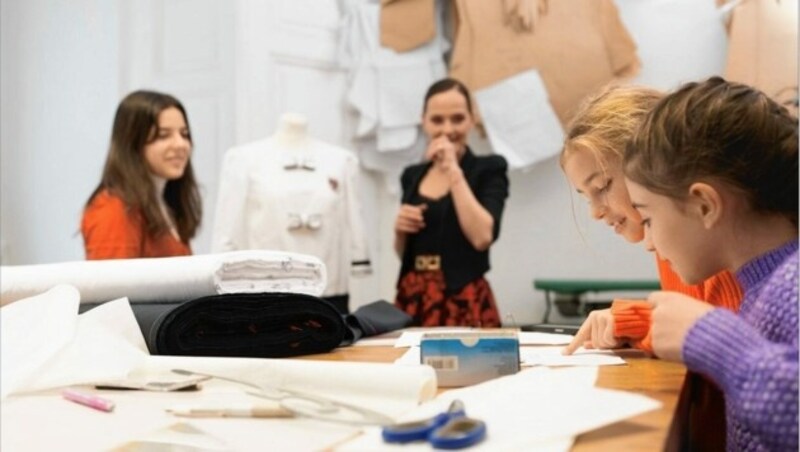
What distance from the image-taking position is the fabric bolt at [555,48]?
86.4 inches

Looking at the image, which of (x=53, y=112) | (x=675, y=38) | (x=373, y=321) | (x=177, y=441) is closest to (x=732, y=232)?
(x=177, y=441)

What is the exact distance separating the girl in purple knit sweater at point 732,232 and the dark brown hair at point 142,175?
0.97 meters

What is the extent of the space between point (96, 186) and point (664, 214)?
40.1 inches

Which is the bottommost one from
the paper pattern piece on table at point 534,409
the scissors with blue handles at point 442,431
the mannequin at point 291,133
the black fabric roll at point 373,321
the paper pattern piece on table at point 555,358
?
the black fabric roll at point 373,321

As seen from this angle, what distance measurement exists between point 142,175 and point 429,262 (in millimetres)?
560

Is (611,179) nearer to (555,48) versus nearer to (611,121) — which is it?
(611,121)

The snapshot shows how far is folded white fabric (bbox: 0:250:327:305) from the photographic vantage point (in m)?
0.81

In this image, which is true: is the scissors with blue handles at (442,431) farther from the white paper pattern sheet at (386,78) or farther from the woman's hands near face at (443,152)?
the white paper pattern sheet at (386,78)

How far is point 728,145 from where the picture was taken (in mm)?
562

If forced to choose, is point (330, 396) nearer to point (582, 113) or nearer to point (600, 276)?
point (582, 113)

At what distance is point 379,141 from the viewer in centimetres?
244

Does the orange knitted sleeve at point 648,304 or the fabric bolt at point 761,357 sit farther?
the orange knitted sleeve at point 648,304

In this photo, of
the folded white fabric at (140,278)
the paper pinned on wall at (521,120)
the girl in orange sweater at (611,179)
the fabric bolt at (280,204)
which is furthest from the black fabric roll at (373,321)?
the paper pinned on wall at (521,120)

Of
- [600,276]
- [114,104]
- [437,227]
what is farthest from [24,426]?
[600,276]
